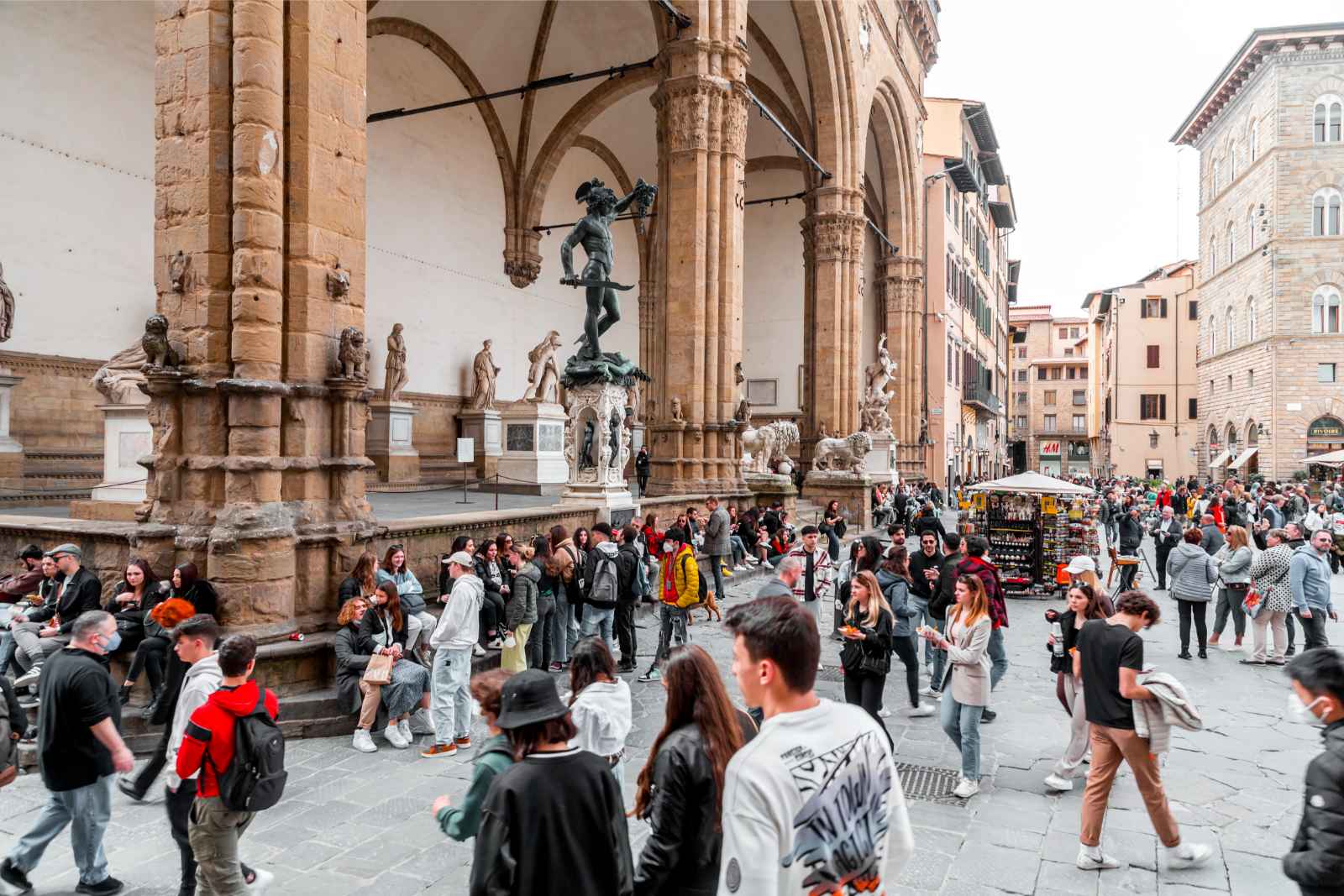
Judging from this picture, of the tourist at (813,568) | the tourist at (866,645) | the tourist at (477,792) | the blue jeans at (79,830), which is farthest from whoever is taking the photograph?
the tourist at (813,568)

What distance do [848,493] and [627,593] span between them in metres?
14.2

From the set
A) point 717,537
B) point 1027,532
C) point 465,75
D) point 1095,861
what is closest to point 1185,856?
point 1095,861

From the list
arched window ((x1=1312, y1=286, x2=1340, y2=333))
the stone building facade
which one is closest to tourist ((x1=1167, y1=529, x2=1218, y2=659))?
the stone building facade

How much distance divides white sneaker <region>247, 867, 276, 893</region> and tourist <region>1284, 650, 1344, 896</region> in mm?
4111

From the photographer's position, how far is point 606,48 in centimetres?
2450

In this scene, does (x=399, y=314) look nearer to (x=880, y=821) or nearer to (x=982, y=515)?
(x=982, y=515)

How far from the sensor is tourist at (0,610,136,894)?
3.77 metres

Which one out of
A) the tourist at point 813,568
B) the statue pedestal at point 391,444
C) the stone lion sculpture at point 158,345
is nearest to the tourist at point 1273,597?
the tourist at point 813,568

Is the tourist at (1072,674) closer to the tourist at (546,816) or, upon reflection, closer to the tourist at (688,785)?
the tourist at (688,785)

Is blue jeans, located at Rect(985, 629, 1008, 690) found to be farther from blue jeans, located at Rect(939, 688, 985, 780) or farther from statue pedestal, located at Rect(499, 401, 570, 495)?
statue pedestal, located at Rect(499, 401, 570, 495)

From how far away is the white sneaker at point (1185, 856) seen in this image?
4.25 metres

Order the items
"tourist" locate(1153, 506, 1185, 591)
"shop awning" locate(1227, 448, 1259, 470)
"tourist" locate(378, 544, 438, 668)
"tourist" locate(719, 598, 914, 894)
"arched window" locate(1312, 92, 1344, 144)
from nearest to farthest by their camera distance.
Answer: "tourist" locate(719, 598, 914, 894)
"tourist" locate(378, 544, 438, 668)
"tourist" locate(1153, 506, 1185, 591)
"arched window" locate(1312, 92, 1344, 144)
"shop awning" locate(1227, 448, 1259, 470)

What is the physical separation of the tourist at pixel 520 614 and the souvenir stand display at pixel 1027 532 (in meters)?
8.56

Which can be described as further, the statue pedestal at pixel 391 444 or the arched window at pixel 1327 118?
the arched window at pixel 1327 118
